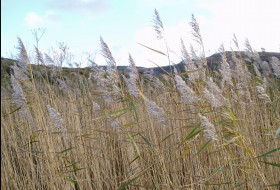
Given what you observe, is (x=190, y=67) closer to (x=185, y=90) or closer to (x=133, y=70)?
(x=133, y=70)

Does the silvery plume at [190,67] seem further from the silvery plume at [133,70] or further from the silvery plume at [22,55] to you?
the silvery plume at [22,55]

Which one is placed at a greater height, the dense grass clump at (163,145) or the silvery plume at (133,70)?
the silvery plume at (133,70)

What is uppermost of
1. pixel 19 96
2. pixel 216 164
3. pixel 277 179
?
pixel 19 96

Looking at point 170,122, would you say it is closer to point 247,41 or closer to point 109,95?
point 109,95

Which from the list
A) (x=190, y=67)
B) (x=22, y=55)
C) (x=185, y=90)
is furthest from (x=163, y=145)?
(x=22, y=55)

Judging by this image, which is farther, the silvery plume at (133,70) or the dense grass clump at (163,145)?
the silvery plume at (133,70)

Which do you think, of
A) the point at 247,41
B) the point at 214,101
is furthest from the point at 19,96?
the point at 247,41

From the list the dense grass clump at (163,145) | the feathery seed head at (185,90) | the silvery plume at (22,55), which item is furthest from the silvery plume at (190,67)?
the silvery plume at (22,55)

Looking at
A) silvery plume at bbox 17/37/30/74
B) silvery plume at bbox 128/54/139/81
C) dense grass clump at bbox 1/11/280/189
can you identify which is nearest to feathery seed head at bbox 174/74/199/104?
dense grass clump at bbox 1/11/280/189

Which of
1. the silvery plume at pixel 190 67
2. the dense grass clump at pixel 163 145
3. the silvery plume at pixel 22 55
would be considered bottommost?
the dense grass clump at pixel 163 145

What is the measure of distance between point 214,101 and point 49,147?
132 cm

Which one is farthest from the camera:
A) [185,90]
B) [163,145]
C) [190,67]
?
[163,145]

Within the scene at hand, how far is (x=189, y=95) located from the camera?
7.23ft

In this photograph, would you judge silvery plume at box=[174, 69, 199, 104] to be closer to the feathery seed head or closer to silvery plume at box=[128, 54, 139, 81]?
the feathery seed head
